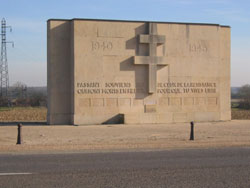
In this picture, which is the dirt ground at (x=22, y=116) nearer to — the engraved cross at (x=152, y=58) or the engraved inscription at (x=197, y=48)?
the engraved cross at (x=152, y=58)

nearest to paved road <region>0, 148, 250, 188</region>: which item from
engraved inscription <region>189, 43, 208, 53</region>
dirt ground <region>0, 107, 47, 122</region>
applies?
engraved inscription <region>189, 43, 208, 53</region>

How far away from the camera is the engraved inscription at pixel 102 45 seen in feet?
93.0

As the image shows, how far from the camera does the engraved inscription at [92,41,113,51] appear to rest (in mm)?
28359

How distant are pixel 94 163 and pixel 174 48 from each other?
62.7ft

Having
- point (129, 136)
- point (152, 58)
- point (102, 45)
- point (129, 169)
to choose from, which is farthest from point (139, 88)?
point (129, 169)

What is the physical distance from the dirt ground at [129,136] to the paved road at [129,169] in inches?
106

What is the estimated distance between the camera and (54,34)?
2861 centimetres

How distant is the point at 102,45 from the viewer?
93.4ft

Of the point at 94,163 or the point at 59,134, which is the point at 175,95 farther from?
the point at 94,163

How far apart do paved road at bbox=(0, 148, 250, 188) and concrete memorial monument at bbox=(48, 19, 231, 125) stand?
14.4 metres

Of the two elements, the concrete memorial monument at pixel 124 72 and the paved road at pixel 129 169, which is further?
the concrete memorial monument at pixel 124 72

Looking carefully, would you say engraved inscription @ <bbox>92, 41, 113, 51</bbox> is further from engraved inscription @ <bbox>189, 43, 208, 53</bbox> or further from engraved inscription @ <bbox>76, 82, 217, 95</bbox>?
engraved inscription @ <bbox>189, 43, 208, 53</bbox>

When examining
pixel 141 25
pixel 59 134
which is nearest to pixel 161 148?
pixel 59 134

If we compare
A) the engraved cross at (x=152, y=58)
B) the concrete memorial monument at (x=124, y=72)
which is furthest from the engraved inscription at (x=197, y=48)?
Result: the engraved cross at (x=152, y=58)
